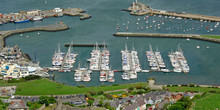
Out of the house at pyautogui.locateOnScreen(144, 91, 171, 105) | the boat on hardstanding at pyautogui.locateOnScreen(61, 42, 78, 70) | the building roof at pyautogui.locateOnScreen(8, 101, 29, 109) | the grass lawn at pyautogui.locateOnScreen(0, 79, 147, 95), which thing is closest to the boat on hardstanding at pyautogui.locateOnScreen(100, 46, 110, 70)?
the boat on hardstanding at pyautogui.locateOnScreen(61, 42, 78, 70)

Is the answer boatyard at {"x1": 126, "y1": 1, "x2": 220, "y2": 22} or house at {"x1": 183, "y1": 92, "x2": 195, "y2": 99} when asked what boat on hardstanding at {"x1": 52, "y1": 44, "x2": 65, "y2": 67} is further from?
boatyard at {"x1": 126, "y1": 1, "x2": 220, "y2": 22}

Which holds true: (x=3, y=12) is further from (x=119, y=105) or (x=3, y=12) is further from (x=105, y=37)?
(x=119, y=105)

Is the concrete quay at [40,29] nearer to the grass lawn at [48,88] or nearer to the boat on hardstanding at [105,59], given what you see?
the boat on hardstanding at [105,59]

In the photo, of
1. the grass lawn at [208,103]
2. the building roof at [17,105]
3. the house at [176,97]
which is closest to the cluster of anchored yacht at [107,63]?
the house at [176,97]

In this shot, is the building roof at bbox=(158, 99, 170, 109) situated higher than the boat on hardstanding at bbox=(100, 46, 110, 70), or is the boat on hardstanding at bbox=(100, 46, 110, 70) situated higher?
the boat on hardstanding at bbox=(100, 46, 110, 70)

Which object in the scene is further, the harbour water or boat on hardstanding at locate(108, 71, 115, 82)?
the harbour water

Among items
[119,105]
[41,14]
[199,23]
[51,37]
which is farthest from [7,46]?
[199,23]
